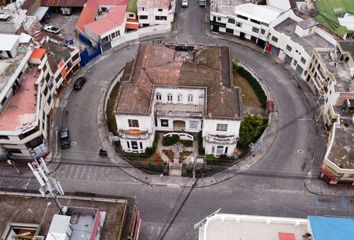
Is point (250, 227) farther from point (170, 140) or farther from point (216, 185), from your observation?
point (170, 140)

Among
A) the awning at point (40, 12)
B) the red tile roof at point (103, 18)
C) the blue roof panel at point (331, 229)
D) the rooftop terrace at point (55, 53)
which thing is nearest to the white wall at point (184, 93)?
the rooftop terrace at point (55, 53)

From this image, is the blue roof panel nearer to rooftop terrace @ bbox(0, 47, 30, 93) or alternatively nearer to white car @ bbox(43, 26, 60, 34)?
rooftop terrace @ bbox(0, 47, 30, 93)

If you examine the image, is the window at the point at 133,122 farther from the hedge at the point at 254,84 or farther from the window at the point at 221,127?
the hedge at the point at 254,84

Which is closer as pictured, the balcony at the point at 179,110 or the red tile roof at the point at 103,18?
the balcony at the point at 179,110

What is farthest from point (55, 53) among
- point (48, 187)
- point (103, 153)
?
point (48, 187)

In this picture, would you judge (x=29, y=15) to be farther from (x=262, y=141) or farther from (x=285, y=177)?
(x=285, y=177)

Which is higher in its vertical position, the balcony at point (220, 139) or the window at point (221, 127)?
the window at point (221, 127)
